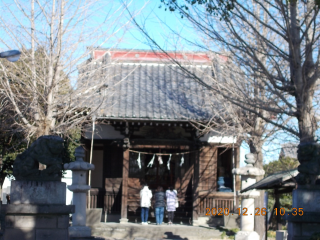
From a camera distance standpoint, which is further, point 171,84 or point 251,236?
point 171,84

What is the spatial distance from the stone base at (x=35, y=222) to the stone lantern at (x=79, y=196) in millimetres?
4376

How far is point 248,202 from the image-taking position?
13008 millimetres

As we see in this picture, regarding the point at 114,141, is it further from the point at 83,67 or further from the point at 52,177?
the point at 52,177

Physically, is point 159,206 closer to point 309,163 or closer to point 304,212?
point 304,212

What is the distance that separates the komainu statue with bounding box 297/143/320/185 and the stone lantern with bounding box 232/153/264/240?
4.23m

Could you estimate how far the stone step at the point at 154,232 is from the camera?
15430mm

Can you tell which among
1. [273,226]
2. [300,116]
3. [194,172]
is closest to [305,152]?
[300,116]

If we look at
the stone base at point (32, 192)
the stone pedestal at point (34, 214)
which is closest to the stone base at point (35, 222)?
the stone pedestal at point (34, 214)

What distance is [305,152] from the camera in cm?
866

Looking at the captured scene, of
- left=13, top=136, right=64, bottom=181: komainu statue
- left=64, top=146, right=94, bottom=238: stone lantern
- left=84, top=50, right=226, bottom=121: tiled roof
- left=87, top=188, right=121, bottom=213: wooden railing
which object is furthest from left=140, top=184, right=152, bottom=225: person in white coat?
left=13, top=136, right=64, bottom=181: komainu statue

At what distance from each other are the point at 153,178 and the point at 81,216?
581cm

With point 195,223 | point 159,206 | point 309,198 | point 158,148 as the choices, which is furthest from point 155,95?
point 309,198

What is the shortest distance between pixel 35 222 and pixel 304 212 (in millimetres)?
5360
